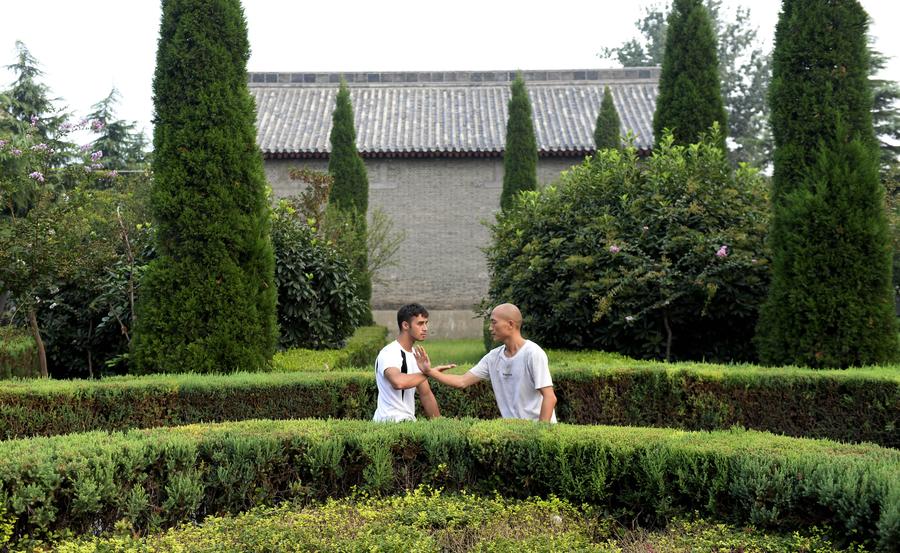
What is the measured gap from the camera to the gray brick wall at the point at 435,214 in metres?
28.6

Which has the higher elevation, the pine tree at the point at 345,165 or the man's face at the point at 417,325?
the pine tree at the point at 345,165

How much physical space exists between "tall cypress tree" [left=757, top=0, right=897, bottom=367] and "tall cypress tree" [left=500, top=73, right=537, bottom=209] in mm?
13384

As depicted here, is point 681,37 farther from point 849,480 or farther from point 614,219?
point 849,480

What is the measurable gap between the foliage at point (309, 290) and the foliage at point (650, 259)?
2.64 m

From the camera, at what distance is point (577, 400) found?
7504 mm

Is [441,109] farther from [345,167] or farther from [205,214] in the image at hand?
[205,214]

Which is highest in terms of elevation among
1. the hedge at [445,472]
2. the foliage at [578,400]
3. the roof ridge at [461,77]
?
the roof ridge at [461,77]

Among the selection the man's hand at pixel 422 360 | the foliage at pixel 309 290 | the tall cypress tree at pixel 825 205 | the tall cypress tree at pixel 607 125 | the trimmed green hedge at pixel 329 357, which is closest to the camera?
the man's hand at pixel 422 360

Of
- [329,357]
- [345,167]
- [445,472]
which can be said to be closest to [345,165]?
[345,167]

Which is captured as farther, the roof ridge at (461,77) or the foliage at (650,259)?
the roof ridge at (461,77)

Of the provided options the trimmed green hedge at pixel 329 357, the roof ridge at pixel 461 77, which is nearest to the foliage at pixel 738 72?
the roof ridge at pixel 461 77

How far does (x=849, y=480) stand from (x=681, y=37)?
39.2 ft

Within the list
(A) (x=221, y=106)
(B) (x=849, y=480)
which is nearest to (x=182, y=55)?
(A) (x=221, y=106)

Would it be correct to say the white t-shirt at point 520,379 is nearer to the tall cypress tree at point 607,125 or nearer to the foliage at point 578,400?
the foliage at point 578,400
